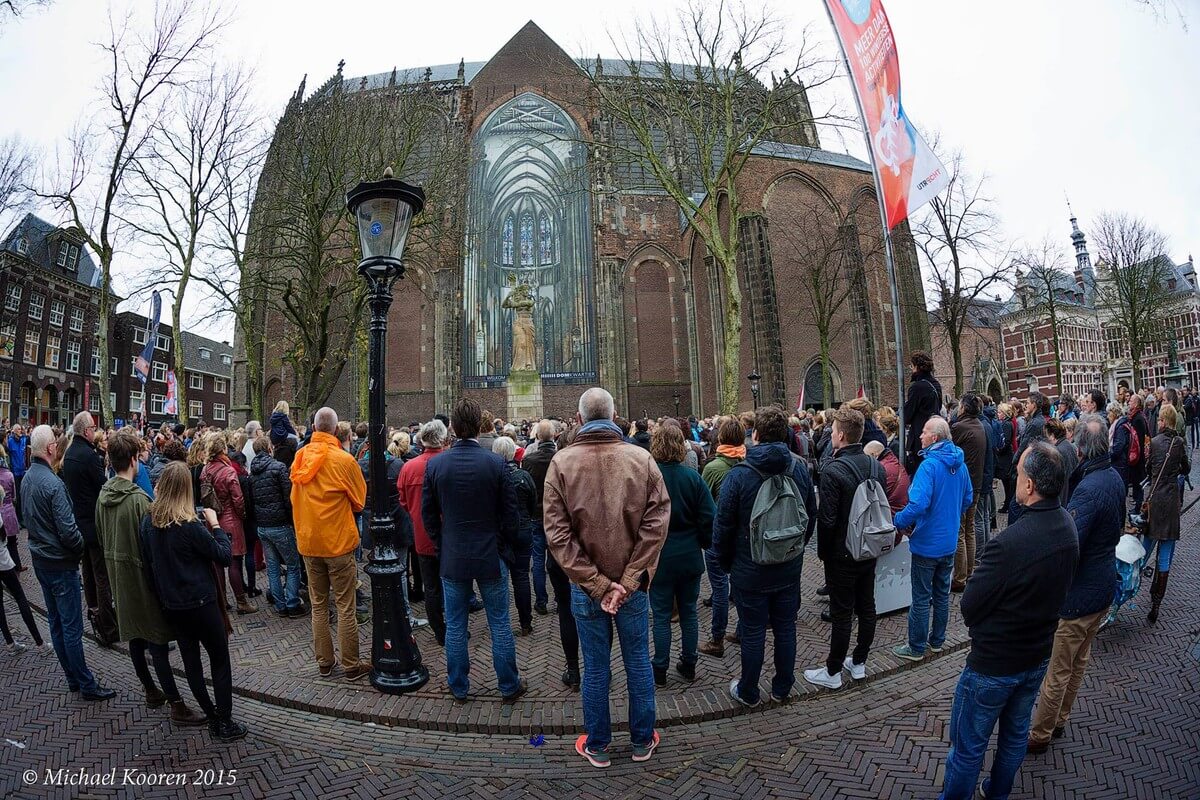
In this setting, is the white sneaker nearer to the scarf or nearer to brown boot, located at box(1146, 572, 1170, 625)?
the scarf

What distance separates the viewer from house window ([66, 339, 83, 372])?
114 feet

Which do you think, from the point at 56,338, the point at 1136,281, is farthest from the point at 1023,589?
the point at 56,338

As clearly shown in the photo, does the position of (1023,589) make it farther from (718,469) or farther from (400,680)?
(400,680)

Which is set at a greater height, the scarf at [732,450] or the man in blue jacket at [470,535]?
the scarf at [732,450]

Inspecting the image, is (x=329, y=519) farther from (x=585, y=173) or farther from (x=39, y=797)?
(x=585, y=173)

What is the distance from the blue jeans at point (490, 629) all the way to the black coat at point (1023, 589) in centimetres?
281

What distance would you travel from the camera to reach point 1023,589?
2541 millimetres

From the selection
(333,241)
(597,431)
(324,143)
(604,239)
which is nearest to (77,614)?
(597,431)

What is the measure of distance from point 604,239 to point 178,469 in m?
28.6

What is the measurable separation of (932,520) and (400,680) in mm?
4206

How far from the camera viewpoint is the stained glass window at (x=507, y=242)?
3275cm

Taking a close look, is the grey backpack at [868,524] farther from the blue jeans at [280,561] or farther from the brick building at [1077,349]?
the brick building at [1077,349]

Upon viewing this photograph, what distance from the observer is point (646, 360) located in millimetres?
30609

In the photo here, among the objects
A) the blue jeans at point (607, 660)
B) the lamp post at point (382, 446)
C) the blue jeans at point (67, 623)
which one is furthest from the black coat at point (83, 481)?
the blue jeans at point (607, 660)
